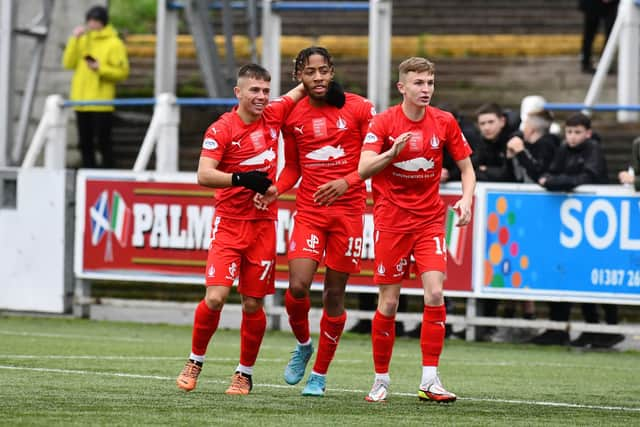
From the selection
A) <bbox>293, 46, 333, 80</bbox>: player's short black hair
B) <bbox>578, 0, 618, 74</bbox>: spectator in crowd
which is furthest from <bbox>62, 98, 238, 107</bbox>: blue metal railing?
<bbox>293, 46, 333, 80</bbox>: player's short black hair

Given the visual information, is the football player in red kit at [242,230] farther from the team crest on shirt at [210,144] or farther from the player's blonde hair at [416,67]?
the player's blonde hair at [416,67]

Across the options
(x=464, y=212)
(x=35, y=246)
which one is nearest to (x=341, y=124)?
(x=464, y=212)

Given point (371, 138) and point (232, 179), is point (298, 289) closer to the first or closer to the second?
point (232, 179)

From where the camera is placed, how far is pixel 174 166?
1825 centimetres

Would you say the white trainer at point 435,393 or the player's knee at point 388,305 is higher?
the player's knee at point 388,305

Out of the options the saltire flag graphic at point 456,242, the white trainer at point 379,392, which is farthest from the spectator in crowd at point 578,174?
the white trainer at point 379,392

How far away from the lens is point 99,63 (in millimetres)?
19812

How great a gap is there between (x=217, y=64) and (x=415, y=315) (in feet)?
21.3

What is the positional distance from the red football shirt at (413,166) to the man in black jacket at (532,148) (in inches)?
204

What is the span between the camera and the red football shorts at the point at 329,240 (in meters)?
10.7

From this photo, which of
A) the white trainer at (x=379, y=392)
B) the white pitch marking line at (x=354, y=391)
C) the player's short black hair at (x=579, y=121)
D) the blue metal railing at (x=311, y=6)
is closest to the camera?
the white pitch marking line at (x=354, y=391)

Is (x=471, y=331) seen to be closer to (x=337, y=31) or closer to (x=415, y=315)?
(x=415, y=315)

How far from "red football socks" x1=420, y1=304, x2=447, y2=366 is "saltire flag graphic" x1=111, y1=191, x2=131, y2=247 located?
308 inches

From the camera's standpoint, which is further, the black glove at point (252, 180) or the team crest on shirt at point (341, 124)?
the team crest on shirt at point (341, 124)
